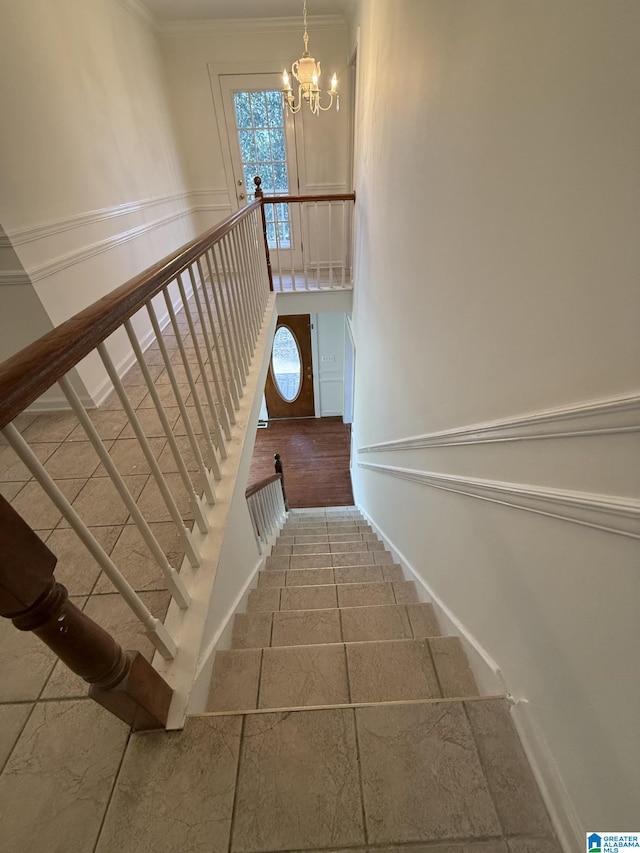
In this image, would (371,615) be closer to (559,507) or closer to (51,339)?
(559,507)

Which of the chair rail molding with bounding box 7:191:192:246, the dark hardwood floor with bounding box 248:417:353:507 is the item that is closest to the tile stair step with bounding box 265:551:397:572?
the chair rail molding with bounding box 7:191:192:246

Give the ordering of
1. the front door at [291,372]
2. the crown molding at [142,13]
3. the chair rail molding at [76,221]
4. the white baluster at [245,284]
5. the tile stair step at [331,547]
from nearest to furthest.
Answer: the chair rail molding at [76,221] < the white baluster at [245,284] < the tile stair step at [331,547] < the crown molding at [142,13] < the front door at [291,372]

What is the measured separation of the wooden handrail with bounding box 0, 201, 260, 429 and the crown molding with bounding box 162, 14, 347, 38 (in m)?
4.68

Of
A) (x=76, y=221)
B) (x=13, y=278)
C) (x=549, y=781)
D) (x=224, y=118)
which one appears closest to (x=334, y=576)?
(x=549, y=781)

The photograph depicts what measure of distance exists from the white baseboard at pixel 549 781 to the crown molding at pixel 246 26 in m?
5.69

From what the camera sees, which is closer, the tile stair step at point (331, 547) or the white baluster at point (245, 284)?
the white baluster at point (245, 284)

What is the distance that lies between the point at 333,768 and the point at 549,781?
0.50 m

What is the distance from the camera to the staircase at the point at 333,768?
2.67ft

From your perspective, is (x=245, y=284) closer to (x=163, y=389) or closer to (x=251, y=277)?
(x=251, y=277)

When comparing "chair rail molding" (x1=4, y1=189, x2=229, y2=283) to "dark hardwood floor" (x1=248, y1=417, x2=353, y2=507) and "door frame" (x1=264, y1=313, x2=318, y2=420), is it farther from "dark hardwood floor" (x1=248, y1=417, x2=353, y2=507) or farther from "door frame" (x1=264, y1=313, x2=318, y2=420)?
"dark hardwood floor" (x1=248, y1=417, x2=353, y2=507)

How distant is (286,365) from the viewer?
664 cm
